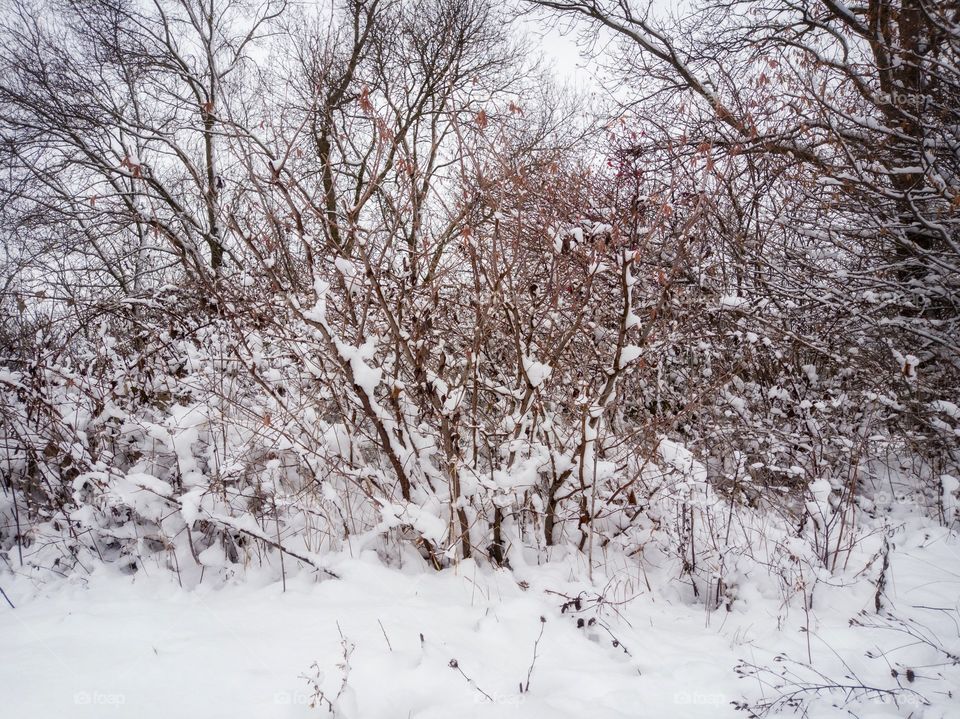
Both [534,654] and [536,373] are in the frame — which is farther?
[536,373]

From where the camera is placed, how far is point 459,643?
6.96ft

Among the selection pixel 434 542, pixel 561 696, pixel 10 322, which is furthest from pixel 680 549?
pixel 10 322

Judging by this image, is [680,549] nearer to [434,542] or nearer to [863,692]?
[863,692]

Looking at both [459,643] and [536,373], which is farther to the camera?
[536,373]

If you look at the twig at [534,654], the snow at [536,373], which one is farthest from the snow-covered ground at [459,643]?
the snow at [536,373]

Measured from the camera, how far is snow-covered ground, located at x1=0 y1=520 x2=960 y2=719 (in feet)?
5.90

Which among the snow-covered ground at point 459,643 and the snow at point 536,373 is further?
the snow at point 536,373

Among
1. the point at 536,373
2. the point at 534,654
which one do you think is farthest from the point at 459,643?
the point at 536,373

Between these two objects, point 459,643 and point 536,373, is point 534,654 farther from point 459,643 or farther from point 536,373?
point 536,373

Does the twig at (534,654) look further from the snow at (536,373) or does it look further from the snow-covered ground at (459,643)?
the snow at (536,373)

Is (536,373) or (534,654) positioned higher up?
(536,373)

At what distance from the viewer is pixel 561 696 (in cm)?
188

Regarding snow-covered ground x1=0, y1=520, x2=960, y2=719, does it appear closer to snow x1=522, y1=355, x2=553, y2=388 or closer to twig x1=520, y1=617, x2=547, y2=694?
twig x1=520, y1=617, x2=547, y2=694

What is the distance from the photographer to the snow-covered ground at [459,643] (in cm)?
180
